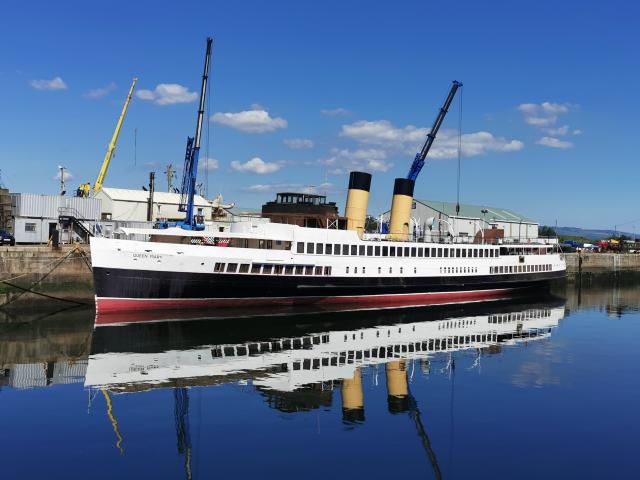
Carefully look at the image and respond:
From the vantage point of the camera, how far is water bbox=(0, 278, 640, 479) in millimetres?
14641

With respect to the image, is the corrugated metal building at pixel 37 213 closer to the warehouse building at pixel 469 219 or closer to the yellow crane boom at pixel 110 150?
the yellow crane boom at pixel 110 150

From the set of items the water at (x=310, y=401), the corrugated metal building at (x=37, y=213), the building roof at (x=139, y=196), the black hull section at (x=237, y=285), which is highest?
the building roof at (x=139, y=196)

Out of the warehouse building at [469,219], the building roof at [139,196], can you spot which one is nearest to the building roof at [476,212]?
the warehouse building at [469,219]

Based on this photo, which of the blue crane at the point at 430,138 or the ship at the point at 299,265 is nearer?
the ship at the point at 299,265

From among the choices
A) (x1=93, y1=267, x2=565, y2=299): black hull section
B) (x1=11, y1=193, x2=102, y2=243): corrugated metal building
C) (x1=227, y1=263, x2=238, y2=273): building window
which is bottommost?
(x1=93, y1=267, x2=565, y2=299): black hull section

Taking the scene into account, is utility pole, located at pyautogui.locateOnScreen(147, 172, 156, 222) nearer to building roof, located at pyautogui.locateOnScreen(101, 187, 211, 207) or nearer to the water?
building roof, located at pyautogui.locateOnScreen(101, 187, 211, 207)

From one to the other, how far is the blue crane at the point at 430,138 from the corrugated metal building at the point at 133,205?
92.3ft

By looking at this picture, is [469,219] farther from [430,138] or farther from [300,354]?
[300,354]

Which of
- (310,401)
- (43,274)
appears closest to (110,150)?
(43,274)

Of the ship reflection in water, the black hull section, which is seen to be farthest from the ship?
the ship reflection in water

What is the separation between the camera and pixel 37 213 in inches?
1956

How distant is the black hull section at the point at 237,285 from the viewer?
3550 centimetres

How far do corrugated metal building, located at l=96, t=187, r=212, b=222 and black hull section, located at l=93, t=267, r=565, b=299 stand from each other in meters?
25.9

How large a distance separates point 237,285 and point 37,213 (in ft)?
77.7
